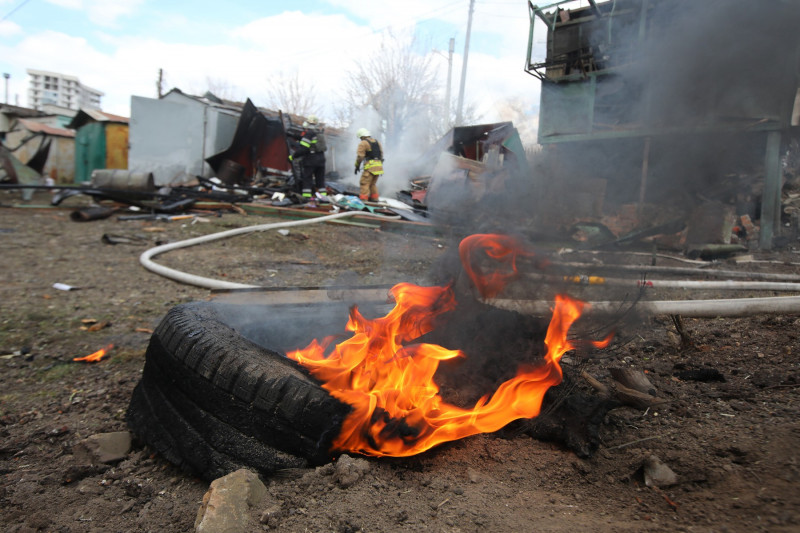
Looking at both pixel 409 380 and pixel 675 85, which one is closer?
pixel 409 380

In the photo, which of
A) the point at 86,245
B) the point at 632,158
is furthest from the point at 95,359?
the point at 632,158

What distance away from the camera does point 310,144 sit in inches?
484

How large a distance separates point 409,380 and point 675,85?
212 inches

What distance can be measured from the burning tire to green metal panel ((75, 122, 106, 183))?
52.6ft

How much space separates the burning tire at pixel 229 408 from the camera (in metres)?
1.89

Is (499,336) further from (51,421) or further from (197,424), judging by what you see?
(51,421)

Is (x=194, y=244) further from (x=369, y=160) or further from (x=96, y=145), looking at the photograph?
(x=96, y=145)

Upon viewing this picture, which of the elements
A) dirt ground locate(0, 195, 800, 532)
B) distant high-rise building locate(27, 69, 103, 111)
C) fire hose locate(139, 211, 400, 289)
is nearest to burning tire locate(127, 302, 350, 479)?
dirt ground locate(0, 195, 800, 532)

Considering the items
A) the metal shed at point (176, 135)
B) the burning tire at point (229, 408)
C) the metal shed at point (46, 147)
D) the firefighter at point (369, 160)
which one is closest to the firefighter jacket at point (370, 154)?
the firefighter at point (369, 160)

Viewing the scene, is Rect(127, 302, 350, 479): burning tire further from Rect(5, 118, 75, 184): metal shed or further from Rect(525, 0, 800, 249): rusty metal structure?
Rect(5, 118, 75, 184): metal shed

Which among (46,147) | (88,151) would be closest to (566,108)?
(88,151)

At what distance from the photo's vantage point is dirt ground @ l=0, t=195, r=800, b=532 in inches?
60.2

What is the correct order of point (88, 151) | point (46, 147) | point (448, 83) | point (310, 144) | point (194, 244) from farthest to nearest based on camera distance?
point (448, 83) < point (88, 151) < point (46, 147) < point (310, 144) < point (194, 244)

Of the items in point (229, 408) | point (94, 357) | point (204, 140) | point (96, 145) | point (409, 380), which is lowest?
point (94, 357)
